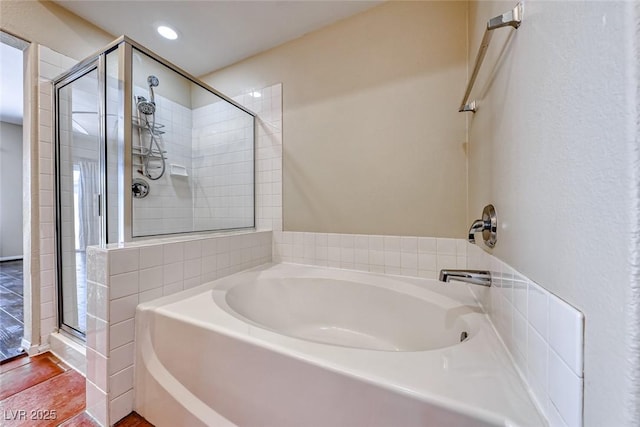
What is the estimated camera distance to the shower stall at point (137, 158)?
120cm

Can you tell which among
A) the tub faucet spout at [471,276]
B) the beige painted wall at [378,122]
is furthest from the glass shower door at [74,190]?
the tub faucet spout at [471,276]

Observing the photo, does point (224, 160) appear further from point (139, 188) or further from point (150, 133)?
point (139, 188)

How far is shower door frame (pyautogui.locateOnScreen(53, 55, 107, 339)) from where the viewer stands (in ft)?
4.04

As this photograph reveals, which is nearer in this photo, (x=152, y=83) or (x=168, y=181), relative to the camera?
(x=152, y=83)

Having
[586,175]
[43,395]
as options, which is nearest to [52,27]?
[43,395]

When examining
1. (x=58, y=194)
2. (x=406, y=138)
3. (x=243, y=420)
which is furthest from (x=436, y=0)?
(x=58, y=194)

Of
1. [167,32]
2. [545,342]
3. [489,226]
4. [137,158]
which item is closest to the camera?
[545,342]

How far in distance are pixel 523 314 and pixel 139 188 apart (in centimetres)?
181

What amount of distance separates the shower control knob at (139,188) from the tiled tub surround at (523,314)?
→ 55.1 inches

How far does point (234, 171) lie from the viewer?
202cm

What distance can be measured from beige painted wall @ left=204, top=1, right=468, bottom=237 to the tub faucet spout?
0.49m

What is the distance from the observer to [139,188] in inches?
53.2

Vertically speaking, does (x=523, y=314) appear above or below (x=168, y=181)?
below

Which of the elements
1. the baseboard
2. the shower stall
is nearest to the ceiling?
the shower stall
